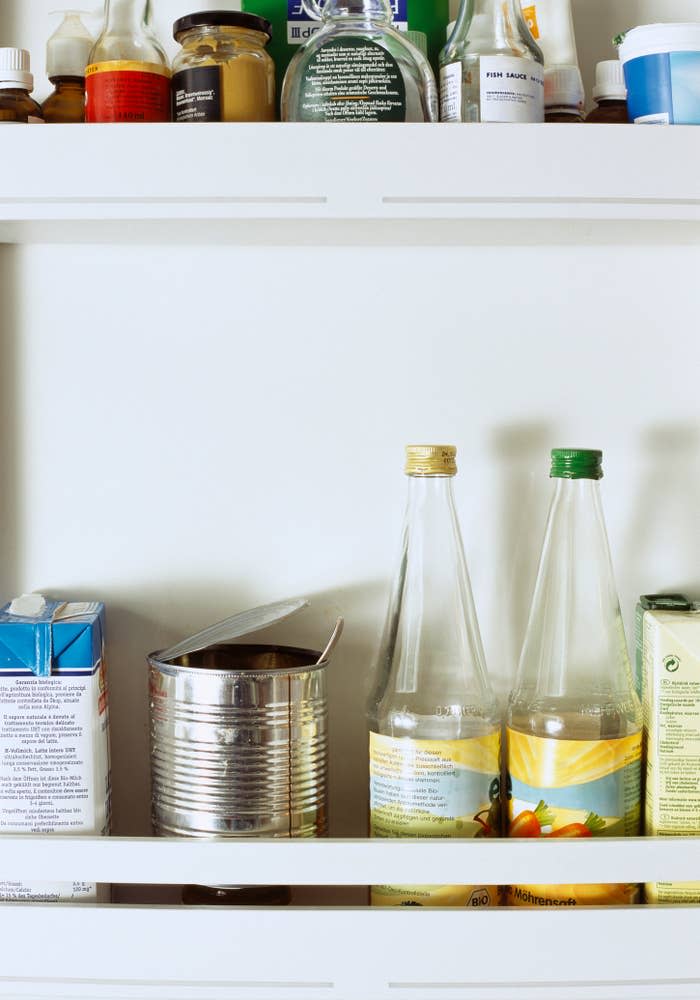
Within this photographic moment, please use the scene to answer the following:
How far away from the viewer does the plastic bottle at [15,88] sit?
67 centimetres

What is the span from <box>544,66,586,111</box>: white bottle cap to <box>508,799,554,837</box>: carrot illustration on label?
0.46m

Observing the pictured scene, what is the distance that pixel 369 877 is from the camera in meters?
0.66

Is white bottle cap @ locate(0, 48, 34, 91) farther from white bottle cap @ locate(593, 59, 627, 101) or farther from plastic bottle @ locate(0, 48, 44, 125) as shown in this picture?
white bottle cap @ locate(593, 59, 627, 101)

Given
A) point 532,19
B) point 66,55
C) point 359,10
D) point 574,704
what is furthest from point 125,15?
point 574,704

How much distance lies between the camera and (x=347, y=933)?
668mm

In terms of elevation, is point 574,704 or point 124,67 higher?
point 124,67

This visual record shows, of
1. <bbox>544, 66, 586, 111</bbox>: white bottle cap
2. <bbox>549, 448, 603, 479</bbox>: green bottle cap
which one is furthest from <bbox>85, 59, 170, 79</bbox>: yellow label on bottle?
<bbox>549, 448, 603, 479</bbox>: green bottle cap

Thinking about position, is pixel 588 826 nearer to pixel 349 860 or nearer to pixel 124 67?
pixel 349 860

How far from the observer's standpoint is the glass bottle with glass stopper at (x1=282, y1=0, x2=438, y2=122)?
66 cm

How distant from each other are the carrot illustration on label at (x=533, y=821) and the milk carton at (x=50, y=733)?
0.28 metres

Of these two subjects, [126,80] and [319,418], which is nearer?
[126,80]

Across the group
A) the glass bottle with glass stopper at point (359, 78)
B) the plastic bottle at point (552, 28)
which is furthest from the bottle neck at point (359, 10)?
the plastic bottle at point (552, 28)

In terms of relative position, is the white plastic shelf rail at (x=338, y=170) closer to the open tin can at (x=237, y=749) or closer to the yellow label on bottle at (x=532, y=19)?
the yellow label on bottle at (x=532, y=19)

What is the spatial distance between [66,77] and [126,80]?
8 centimetres
